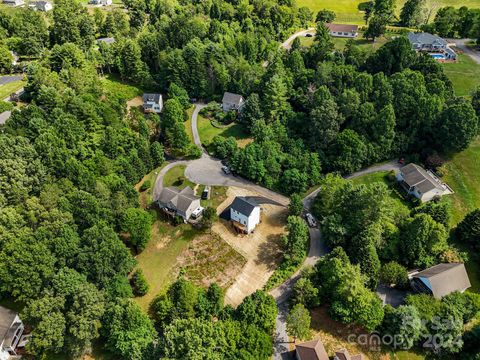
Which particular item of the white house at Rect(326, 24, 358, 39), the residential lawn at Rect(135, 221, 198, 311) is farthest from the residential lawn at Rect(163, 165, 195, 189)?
the white house at Rect(326, 24, 358, 39)

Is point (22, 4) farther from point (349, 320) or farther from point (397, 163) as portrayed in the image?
point (349, 320)

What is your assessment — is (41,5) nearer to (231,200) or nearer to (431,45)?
(231,200)

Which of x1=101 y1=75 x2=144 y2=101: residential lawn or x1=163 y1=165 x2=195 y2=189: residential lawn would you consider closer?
x1=163 y1=165 x2=195 y2=189: residential lawn

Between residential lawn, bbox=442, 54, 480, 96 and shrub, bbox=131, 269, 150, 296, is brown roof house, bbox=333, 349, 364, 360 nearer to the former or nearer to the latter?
shrub, bbox=131, 269, 150, 296

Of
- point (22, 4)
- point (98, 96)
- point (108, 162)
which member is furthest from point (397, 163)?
point (22, 4)

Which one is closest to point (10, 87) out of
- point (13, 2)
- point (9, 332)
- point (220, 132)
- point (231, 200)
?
point (220, 132)

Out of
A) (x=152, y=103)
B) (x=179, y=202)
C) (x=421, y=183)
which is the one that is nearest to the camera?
(x=179, y=202)

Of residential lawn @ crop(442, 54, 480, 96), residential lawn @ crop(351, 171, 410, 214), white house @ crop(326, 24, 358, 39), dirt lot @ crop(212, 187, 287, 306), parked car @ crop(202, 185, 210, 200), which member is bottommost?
dirt lot @ crop(212, 187, 287, 306)
